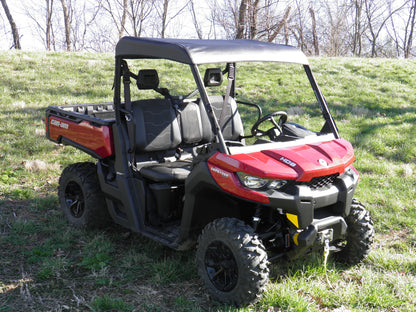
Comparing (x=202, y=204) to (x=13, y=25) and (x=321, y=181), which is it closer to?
(x=321, y=181)

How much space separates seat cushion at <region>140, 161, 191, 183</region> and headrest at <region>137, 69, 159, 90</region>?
2.36 feet

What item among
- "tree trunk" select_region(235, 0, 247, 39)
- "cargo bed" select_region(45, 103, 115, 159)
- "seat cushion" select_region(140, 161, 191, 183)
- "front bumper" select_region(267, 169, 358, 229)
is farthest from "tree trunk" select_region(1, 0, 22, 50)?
"front bumper" select_region(267, 169, 358, 229)

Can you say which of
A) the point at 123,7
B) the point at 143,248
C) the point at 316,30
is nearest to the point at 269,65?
the point at 123,7

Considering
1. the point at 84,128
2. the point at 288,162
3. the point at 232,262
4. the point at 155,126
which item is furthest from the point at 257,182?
the point at 84,128

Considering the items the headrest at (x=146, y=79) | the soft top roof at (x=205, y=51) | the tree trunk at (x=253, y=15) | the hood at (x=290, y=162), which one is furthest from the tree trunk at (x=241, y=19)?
the hood at (x=290, y=162)

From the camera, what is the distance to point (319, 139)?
147 inches

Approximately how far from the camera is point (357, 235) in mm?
3723

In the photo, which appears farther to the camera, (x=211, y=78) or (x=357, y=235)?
(x=357, y=235)

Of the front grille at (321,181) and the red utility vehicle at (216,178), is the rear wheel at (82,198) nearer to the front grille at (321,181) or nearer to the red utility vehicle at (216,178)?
the red utility vehicle at (216,178)

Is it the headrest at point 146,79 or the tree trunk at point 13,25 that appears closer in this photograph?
the headrest at point 146,79

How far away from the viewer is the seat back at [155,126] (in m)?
4.18

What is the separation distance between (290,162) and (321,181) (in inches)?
12.8

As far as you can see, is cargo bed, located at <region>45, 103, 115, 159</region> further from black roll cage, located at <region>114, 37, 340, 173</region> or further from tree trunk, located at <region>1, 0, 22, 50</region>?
tree trunk, located at <region>1, 0, 22, 50</region>

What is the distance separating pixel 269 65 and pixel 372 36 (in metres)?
21.7
